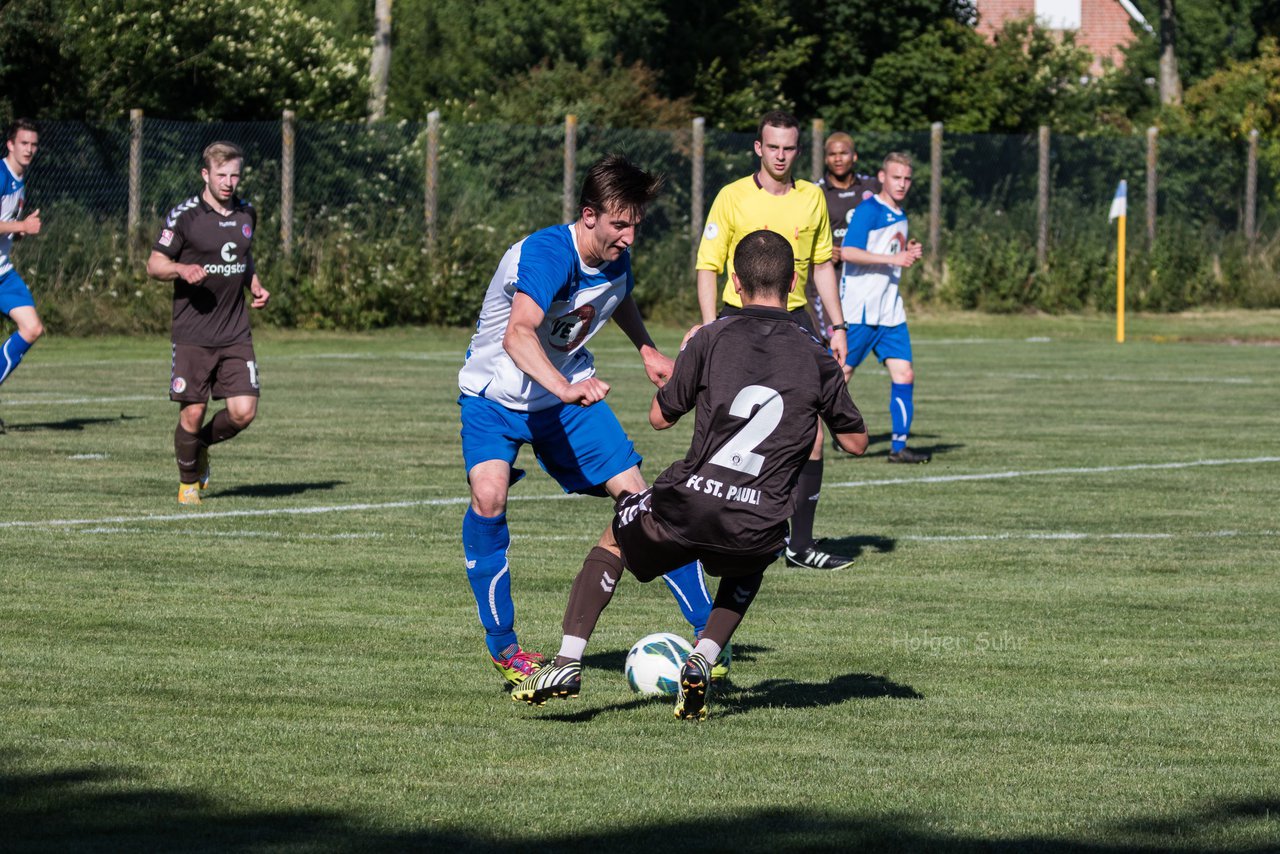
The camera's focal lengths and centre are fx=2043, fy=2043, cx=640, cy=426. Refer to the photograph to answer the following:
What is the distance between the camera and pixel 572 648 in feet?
22.5

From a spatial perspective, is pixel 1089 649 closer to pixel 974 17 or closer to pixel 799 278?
pixel 799 278

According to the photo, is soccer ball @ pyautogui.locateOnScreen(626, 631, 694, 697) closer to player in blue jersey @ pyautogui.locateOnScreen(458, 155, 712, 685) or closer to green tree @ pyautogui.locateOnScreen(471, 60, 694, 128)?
player in blue jersey @ pyautogui.locateOnScreen(458, 155, 712, 685)

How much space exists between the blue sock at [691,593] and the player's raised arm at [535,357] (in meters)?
1.06

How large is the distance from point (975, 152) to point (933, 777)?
105 ft

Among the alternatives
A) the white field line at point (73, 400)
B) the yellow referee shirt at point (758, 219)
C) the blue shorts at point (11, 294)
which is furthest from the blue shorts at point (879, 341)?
the white field line at point (73, 400)

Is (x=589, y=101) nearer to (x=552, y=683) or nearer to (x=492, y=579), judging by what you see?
(x=492, y=579)

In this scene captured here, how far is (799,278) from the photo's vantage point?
11.4 meters

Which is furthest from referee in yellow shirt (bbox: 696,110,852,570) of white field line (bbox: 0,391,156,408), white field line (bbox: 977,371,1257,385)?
white field line (bbox: 977,371,1257,385)

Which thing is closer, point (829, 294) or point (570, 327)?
point (570, 327)

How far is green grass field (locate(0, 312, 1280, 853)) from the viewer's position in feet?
17.7

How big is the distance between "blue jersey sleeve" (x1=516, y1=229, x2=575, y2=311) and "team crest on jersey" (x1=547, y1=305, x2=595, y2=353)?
0.16 metres

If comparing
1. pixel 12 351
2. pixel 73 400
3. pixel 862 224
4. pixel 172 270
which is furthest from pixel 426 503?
pixel 73 400

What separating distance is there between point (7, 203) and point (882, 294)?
702 cm

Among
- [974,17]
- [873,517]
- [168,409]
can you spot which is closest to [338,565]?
[873,517]
